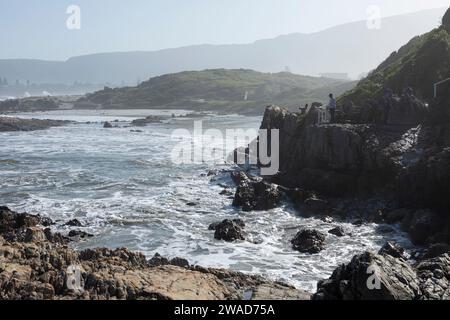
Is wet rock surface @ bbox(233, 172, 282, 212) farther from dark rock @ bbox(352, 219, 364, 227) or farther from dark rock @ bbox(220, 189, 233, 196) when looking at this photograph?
dark rock @ bbox(352, 219, 364, 227)

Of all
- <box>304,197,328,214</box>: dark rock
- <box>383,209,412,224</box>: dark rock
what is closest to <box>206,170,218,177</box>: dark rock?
<box>304,197,328,214</box>: dark rock

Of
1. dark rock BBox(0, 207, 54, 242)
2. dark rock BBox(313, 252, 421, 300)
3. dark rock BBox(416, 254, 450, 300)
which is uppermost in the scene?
dark rock BBox(313, 252, 421, 300)

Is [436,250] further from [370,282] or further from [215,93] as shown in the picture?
[215,93]

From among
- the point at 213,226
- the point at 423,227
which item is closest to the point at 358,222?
the point at 423,227

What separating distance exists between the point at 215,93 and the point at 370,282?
148 meters

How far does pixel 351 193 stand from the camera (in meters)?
30.4

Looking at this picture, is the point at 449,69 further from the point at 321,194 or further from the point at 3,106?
the point at 3,106

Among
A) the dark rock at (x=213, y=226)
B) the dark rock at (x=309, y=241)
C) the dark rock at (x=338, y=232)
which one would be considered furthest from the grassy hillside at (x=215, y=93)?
the dark rock at (x=309, y=241)

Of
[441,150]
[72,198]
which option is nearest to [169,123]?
[72,198]

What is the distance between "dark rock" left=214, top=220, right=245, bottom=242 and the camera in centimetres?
2406

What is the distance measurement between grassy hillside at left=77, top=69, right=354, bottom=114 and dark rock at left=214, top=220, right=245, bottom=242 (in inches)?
3705

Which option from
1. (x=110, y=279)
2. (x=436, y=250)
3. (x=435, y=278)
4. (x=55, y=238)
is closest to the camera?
(x=110, y=279)

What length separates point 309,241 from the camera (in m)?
23.0
